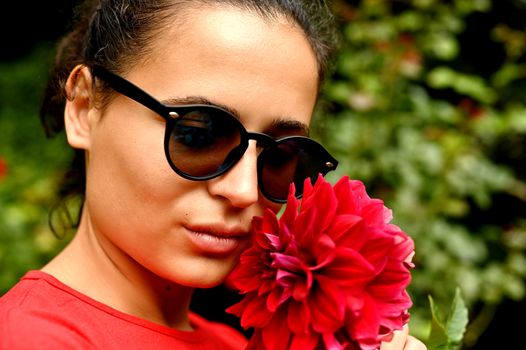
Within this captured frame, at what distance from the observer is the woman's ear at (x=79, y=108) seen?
1.28 meters

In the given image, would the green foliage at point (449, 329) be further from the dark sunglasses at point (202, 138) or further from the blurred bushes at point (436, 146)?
the blurred bushes at point (436, 146)

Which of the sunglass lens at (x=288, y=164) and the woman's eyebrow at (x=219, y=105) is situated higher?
the woman's eyebrow at (x=219, y=105)

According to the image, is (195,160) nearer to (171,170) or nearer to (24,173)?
(171,170)

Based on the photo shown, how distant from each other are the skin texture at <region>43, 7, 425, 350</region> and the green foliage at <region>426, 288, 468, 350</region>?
58 millimetres

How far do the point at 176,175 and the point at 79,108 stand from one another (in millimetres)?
325

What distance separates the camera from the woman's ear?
1282 mm

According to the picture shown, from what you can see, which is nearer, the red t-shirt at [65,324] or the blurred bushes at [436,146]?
the red t-shirt at [65,324]

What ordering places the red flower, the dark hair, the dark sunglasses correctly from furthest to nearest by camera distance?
the dark hair
the dark sunglasses
the red flower

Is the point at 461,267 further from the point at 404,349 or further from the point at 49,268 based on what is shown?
the point at 49,268

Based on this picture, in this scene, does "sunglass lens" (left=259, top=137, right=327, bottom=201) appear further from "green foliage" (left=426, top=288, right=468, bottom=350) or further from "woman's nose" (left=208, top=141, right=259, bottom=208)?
"green foliage" (left=426, top=288, right=468, bottom=350)

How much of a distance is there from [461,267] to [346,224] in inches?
75.0

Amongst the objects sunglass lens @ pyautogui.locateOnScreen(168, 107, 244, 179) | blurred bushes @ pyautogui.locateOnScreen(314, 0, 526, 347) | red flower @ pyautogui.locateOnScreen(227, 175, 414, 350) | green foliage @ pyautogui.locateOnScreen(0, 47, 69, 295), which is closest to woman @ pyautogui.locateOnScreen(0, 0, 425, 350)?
sunglass lens @ pyautogui.locateOnScreen(168, 107, 244, 179)

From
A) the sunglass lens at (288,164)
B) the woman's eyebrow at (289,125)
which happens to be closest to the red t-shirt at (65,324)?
the sunglass lens at (288,164)

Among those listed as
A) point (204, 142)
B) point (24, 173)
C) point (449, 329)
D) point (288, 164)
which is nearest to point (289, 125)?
point (288, 164)
